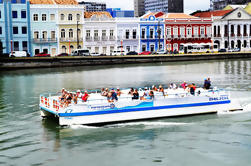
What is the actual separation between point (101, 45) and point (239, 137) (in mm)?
60887

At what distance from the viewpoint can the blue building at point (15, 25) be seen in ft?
232

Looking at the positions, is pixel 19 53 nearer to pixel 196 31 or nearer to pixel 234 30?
pixel 196 31

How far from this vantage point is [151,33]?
82.2m

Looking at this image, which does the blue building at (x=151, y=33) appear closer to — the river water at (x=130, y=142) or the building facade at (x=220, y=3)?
the river water at (x=130, y=142)

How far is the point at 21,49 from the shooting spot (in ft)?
237

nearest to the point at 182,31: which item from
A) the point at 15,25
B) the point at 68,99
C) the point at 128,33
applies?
the point at 128,33

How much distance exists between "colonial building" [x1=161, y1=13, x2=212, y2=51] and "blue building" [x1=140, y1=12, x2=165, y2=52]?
136cm

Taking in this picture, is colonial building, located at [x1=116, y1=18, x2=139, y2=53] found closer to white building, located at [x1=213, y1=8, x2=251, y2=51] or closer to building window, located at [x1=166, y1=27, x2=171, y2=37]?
building window, located at [x1=166, y1=27, x2=171, y2=37]

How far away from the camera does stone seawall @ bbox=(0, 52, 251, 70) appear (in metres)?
61.3

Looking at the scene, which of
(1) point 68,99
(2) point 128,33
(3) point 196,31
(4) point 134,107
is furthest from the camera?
(3) point 196,31

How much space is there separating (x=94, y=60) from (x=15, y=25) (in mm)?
16655

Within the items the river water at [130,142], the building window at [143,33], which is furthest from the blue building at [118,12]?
the river water at [130,142]

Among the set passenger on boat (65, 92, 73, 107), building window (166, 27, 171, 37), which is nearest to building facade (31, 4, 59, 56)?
building window (166, 27, 171, 37)

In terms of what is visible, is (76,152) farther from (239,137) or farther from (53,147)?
(239,137)
